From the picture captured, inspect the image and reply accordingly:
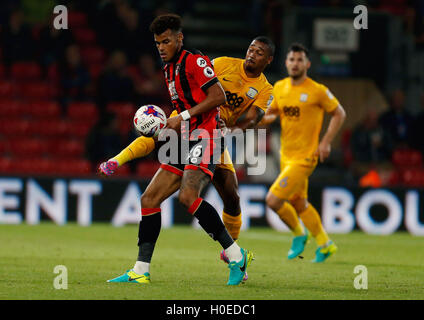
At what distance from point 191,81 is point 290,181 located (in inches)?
119

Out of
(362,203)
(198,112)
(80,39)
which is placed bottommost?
(362,203)

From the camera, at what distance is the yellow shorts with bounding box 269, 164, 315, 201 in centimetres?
977

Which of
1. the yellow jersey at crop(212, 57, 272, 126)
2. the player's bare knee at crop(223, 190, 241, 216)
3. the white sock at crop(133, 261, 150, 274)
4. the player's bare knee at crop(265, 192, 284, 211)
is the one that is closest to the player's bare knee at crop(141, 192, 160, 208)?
the white sock at crop(133, 261, 150, 274)

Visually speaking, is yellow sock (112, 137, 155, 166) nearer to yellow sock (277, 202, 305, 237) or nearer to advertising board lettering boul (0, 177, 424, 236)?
yellow sock (277, 202, 305, 237)

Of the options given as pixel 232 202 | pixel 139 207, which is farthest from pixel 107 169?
pixel 139 207

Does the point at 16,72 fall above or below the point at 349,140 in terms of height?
above

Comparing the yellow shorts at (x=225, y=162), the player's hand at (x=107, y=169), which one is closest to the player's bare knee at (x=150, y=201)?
the player's hand at (x=107, y=169)

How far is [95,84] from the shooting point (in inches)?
690

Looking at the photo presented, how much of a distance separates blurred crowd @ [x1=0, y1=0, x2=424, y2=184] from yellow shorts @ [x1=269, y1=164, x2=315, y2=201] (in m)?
5.86

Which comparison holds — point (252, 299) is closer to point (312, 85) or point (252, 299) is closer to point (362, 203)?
point (312, 85)

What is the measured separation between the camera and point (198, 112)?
6945 millimetres

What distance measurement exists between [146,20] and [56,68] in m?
2.14

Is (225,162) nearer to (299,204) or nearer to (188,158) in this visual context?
(188,158)
